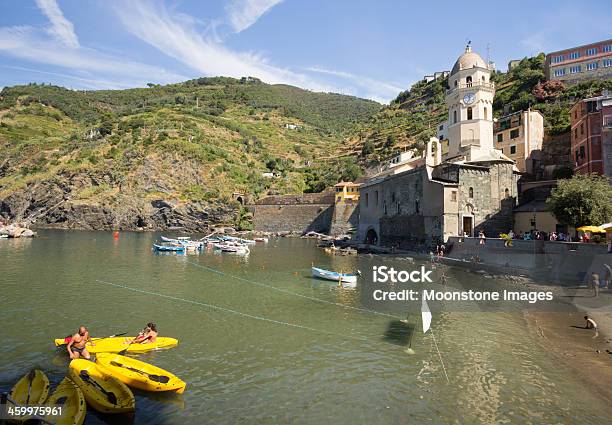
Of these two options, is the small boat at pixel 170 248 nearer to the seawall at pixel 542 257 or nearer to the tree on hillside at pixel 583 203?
the seawall at pixel 542 257

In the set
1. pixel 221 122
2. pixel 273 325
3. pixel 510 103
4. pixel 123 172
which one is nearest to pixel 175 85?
pixel 221 122

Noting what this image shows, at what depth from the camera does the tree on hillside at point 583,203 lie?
960 inches

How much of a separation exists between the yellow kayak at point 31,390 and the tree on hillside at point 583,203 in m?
27.8

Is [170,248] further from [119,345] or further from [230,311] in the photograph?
[119,345]

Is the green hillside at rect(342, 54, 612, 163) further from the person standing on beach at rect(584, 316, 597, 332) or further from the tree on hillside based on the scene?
the person standing on beach at rect(584, 316, 597, 332)

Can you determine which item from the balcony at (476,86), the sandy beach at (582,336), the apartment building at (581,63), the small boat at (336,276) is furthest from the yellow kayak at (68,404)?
the apartment building at (581,63)

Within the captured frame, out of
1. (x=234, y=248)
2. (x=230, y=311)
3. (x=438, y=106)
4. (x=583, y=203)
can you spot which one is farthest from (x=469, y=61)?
(x=438, y=106)

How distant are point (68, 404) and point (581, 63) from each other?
237ft

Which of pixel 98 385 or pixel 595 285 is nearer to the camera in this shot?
pixel 98 385

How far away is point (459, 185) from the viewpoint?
114ft

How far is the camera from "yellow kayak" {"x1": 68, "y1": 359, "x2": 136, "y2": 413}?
29.0 feet

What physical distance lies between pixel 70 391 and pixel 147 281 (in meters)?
17.4

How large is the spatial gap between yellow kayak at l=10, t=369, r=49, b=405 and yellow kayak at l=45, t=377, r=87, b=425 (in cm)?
19

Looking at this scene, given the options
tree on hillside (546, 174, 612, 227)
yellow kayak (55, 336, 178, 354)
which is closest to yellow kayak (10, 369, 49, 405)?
yellow kayak (55, 336, 178, 354)
